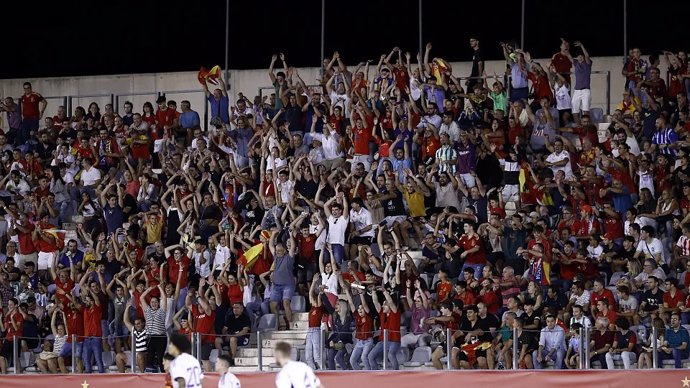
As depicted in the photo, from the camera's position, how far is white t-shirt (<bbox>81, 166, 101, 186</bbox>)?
3086 cm

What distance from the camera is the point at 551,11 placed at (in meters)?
34.7

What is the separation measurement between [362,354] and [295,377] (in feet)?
19.6

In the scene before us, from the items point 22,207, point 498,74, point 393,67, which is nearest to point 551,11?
point 498,74

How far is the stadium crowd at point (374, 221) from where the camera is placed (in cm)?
2378

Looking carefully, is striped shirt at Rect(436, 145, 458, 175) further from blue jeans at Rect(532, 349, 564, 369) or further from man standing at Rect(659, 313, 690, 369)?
man standing at Rect(659, 313, 690, 369)

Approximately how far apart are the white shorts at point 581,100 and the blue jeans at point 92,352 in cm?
1025

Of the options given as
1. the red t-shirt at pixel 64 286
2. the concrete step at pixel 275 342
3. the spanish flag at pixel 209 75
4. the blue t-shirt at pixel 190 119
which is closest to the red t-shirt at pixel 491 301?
the concrete step at pixel 275 342

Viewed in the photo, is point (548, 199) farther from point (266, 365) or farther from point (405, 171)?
point (266, 365)

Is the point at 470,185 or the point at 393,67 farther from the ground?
the point at 393,67

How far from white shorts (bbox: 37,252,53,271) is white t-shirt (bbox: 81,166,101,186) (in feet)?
7.48

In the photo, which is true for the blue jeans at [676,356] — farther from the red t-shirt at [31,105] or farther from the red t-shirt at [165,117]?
the red t-shirt at [31,105]

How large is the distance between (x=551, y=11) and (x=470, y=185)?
882 centimetres

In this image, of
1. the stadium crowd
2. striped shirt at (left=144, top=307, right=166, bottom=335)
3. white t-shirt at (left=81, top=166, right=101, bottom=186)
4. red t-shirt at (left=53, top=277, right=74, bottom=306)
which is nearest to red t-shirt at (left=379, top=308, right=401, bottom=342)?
the stadium crowd

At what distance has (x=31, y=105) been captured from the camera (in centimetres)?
3347
